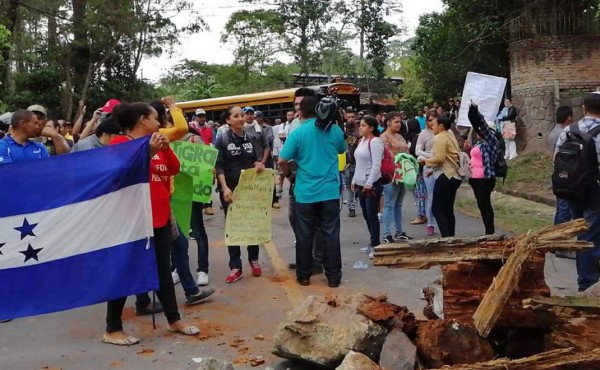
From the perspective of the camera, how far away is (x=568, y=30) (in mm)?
18438

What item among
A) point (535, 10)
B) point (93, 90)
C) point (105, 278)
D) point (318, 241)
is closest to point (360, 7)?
point (93, 90)

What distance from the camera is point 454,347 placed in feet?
13.4

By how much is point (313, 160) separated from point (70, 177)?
2559 millimetres

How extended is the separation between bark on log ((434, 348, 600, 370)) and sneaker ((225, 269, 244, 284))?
3639 mm

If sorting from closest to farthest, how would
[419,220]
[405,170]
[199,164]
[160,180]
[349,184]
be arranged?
[160,180] → [199,164] → [405,170] → [419,220] → [349,184]

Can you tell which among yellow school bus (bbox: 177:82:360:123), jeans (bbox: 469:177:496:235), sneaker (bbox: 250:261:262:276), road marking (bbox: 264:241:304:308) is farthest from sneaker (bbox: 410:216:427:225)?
yellow school bus (bbox: 177:82:360:123)

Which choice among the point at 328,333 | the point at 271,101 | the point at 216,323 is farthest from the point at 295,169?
the point at 271,101

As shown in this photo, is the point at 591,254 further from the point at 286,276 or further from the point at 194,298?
the point at 194,298

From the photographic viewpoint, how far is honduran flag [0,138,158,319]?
469cm

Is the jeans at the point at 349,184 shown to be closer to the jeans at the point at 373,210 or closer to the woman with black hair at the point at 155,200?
the jeans at the point at 373,210

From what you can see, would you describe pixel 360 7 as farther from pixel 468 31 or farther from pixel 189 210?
pixel 189 210

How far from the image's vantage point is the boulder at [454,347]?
405 centimetres

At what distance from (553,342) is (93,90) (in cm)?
2965

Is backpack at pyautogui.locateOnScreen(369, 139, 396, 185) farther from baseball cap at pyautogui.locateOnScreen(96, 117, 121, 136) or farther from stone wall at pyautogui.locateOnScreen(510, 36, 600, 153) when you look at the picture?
stone wall at pyautogui.locateOnScreen(510, 36, 600, 153)
